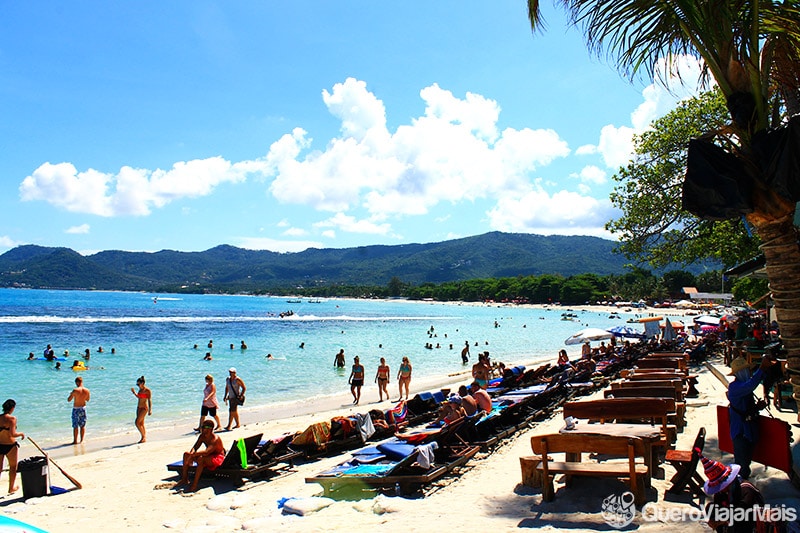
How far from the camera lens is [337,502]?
21.2ft

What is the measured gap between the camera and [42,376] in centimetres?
2381

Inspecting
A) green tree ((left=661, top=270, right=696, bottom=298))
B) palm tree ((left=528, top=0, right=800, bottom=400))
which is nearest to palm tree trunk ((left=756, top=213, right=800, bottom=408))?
palm tree ((left=528, top=0, right=800, bottom=400))

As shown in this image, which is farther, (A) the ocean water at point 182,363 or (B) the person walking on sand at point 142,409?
(A) the ocean water at point 182,363

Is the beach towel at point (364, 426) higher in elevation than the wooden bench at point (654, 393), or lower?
lower

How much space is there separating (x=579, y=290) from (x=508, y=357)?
107241 millimetres

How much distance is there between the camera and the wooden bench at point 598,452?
5.07m

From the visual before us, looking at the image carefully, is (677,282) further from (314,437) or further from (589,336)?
(314,437)

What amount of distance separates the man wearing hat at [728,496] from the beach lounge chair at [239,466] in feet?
20.2

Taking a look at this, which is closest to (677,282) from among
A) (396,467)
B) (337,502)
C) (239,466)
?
(396,467)

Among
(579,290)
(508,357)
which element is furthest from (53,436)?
(579,290)

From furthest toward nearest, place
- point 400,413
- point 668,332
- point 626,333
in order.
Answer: point 626,333, point 668,332, point 400,413

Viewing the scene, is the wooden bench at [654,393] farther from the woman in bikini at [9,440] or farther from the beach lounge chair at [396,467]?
the woman in bikini at [9,440]
